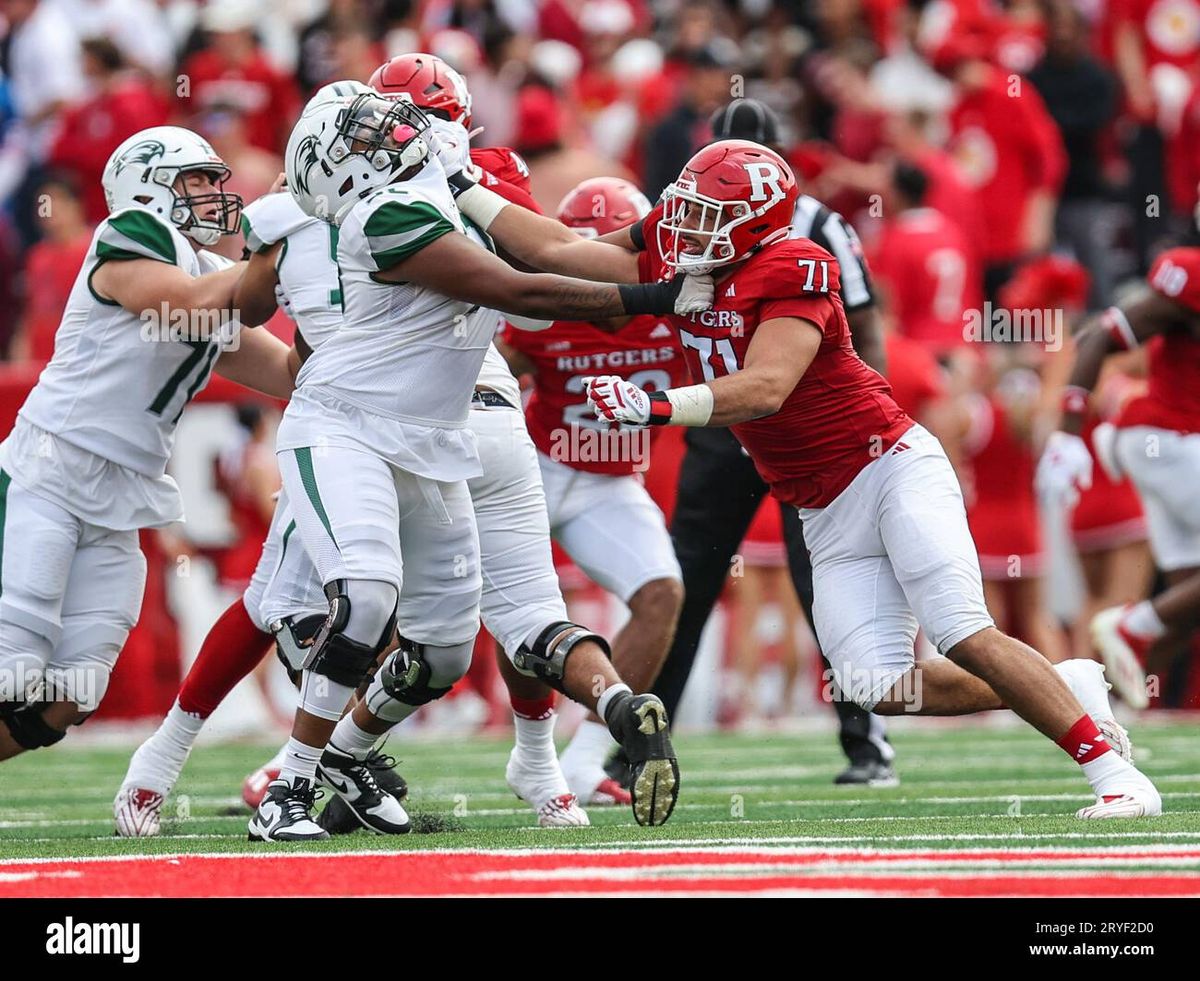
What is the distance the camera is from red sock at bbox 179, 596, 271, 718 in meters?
6.47

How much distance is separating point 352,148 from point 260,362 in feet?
4.06

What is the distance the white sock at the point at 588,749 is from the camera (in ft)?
23.5

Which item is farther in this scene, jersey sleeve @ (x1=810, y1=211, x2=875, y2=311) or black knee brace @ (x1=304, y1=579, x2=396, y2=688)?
jersey sleeve @ (x1=810, y1=211, x2=875, y2=311)

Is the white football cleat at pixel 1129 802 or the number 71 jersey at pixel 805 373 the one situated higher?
the number 71 jersey at pixel 805 373

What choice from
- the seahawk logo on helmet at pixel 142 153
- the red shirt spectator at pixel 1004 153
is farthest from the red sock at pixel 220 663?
the red shirt spectator at pixel 1004 153

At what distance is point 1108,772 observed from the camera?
575cm

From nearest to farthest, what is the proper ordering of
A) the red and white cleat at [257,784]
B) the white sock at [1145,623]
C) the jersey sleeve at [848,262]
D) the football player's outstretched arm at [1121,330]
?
the red and white cleat at [257,784]
the jersey sleeve at [848,262]
the football player's outstretched arm at [1121,330]
the white sock at [1145,623]

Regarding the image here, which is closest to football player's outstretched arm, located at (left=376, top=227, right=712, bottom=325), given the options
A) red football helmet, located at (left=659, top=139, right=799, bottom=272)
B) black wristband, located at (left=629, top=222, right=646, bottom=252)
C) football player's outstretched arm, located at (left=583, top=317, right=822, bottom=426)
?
red football helmet, located at (left=659, top=139, right=799, bottom=272)

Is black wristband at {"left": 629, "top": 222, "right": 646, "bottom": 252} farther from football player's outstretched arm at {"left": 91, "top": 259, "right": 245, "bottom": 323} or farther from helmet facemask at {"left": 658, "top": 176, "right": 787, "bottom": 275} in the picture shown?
football player's outstretched arm at {"left": 91, "top": 259, "right": 245, "bottom": 323}

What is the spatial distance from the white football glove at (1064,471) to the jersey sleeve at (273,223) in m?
2.86

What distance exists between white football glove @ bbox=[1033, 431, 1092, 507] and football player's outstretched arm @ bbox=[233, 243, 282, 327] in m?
2.89

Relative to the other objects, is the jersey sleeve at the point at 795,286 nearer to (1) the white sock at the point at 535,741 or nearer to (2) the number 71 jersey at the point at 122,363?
(1) the white sock at the point at 535,741

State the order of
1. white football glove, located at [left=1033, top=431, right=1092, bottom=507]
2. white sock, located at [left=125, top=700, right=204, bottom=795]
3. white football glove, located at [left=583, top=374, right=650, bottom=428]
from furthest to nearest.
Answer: white football glove, located at [left=1033, top=431, right=1092, bottom=507]
white sock, located at [left=125, top=700, right=204, bottom=795]
white football glove, located at [left=583, top=374, right=650, bottom=428]
